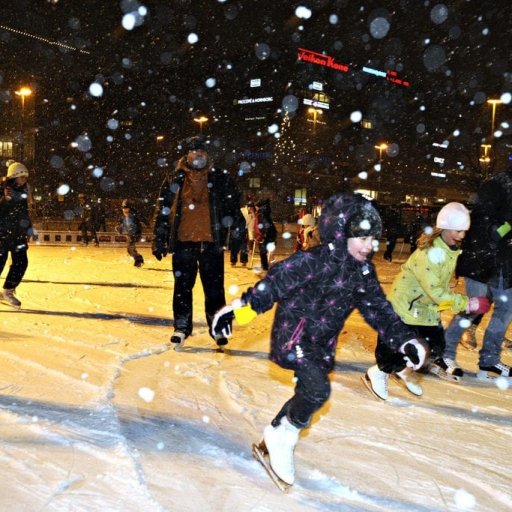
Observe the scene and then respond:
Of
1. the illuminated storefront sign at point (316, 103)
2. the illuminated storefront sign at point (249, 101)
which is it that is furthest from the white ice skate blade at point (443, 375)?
the illuminated storefront sign at point (316, 103)

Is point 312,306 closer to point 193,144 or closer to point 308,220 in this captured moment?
point 193,144

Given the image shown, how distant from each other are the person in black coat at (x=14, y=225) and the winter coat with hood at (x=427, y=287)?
16.0ft

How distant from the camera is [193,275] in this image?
545cm

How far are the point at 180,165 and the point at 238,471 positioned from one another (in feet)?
10.0

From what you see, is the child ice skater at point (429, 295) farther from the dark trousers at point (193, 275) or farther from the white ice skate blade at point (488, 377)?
the dark trousers at point (193, 275)

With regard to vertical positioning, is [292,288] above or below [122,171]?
below

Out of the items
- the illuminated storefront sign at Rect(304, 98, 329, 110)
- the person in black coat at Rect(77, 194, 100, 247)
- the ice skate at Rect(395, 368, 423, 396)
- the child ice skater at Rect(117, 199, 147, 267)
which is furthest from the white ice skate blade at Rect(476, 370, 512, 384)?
the illuminated storefront sign at Rect(304, 98, 329, 110)

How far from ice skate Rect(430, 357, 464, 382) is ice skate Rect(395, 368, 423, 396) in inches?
12.7

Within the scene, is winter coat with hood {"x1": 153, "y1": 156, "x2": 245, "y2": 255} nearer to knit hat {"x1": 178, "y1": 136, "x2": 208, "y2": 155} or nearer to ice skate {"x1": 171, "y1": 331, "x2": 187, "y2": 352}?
knit hat {"x1": 178, "y1": 136, "x2": 208, "y2": 155}

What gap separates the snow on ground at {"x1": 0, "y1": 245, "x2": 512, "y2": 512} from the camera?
271 cm

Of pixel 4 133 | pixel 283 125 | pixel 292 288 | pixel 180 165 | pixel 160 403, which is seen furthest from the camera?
pixel 283 125

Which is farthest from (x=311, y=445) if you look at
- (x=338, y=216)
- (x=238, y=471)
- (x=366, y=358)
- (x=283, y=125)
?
(x=283, y=125)

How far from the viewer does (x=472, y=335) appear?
6.32m

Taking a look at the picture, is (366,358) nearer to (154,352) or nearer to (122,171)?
(154,352)
